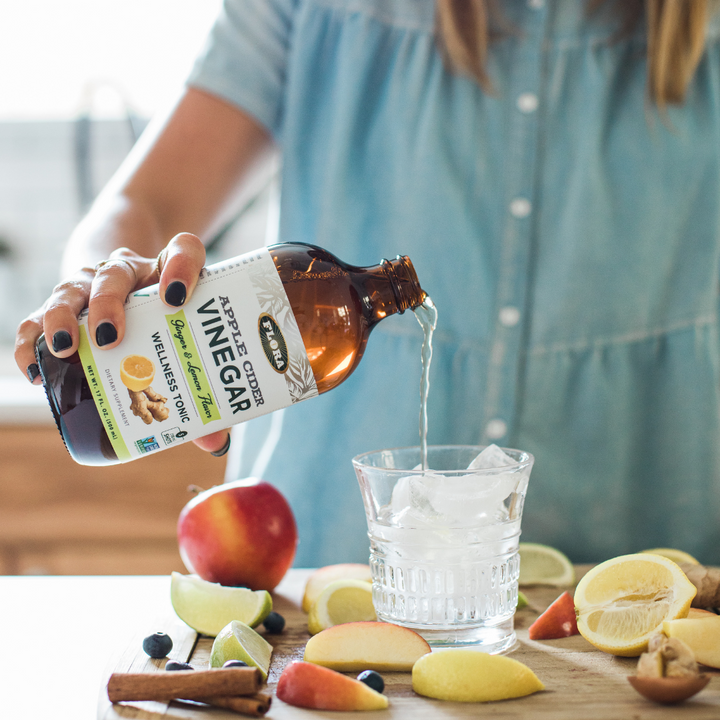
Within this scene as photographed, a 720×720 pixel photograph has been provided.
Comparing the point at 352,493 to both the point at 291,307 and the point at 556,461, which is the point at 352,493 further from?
the point at 291,307

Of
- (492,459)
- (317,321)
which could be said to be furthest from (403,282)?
(492,459)

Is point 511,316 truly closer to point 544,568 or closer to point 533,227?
point 533,227

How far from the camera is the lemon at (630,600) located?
0.85 metres

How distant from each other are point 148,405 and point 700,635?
64 cm

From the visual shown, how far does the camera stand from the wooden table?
0.74m

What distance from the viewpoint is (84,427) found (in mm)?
837

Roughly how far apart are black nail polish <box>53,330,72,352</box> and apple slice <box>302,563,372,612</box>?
0.48m

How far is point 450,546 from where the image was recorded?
2.87ft

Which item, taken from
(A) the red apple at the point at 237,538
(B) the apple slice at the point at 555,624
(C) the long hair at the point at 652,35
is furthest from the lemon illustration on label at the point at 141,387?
(C) the long hair at the point at 652,35

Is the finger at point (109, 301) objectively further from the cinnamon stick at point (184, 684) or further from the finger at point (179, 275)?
the cinnamon stick at point (184, 684)

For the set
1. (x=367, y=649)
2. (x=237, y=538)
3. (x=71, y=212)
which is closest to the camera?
(x=367, y=649)

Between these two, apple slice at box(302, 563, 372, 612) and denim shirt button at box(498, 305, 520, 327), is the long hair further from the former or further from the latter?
apple slice at box(302, 563, 372, 612)

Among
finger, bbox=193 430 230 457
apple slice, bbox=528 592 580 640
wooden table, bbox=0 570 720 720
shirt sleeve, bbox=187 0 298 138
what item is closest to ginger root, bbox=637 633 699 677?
wooden table, bbox=0 570 720 720

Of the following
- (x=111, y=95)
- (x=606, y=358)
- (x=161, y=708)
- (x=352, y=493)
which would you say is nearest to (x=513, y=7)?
(x=606, y=358)
